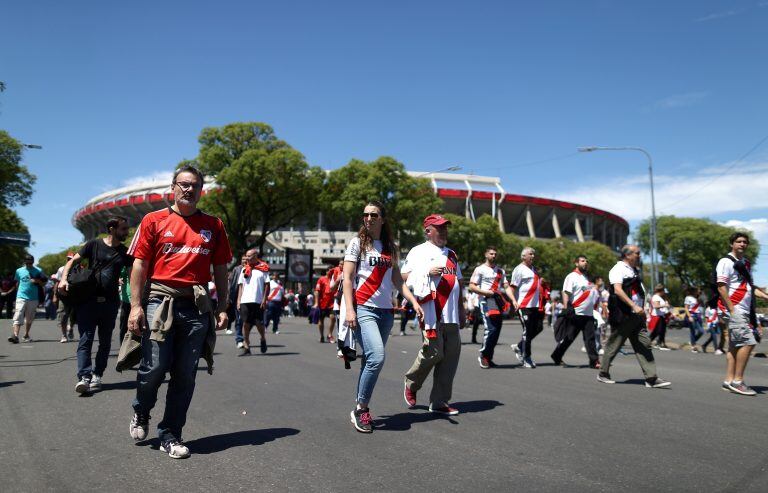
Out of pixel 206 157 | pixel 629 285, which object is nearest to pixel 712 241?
pixel 206 157

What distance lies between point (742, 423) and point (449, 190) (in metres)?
70.1

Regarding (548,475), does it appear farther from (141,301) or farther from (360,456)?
(141,301)

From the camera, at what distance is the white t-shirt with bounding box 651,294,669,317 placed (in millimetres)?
14992

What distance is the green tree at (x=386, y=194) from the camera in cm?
4344

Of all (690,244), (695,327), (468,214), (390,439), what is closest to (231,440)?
(390,439)

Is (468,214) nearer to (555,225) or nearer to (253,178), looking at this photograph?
(555,225)

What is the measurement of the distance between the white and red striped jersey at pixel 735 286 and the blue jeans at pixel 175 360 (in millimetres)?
5963

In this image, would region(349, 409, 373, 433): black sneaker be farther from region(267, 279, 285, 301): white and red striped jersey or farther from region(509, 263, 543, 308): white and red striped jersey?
region(267, 279, 285, 301): white and red striped jersey

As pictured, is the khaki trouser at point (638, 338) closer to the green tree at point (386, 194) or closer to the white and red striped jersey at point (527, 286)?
the white and red striped jersey at point (527, 286)

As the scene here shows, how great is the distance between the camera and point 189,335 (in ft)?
12.7

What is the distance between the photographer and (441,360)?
5.40m

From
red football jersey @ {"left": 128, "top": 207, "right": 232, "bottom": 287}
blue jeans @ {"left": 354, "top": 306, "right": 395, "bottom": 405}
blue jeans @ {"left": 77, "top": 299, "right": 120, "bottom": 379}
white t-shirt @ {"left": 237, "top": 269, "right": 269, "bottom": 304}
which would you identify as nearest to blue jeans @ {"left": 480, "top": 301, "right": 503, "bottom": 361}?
white t-shirt @ {"left": 237, "top": 269, "right": 269, "bottom": 304}

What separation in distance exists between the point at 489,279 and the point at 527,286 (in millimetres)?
743

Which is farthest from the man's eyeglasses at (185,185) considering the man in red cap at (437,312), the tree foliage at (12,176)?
the tree foliage at (12,176)
